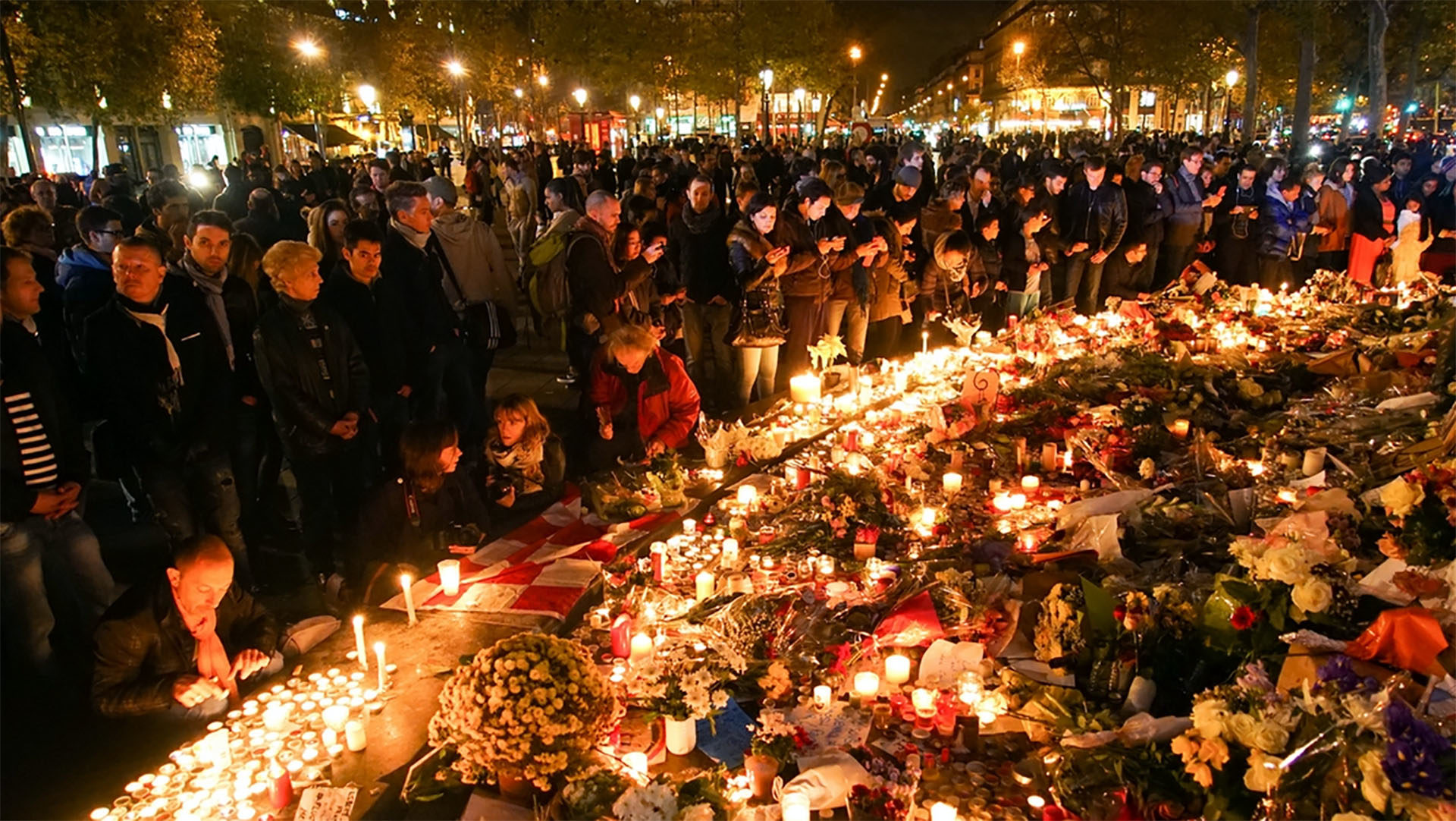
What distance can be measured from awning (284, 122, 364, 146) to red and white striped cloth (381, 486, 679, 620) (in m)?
29.5

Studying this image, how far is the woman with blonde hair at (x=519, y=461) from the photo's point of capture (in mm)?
5059

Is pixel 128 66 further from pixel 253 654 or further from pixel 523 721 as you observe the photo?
pixel 523 721

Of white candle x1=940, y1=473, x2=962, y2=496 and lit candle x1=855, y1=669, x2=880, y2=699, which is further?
white candle x1=940, y1=473, x2=962, y2=496

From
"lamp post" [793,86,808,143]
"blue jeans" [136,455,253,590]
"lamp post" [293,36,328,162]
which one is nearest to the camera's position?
"blue jeans" [136,455,253,590]

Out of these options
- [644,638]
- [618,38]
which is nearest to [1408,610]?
[644,638]

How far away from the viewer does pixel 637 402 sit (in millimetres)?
5750

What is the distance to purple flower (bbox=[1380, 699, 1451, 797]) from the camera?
84.7 inches

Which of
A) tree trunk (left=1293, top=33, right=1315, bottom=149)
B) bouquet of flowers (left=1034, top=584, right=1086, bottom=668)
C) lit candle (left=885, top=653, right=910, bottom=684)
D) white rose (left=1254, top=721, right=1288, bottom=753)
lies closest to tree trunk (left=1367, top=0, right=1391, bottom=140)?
tree trunk (left=1293, top=33, right=1315, bottom=149)

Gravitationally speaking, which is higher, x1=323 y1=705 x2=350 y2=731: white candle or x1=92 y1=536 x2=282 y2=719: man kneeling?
x1=92 y1=536 x2=282 y2=719: man kneeling

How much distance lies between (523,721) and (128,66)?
61.1 feet

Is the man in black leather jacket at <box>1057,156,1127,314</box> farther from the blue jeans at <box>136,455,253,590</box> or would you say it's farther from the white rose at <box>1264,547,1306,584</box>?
the blue jeans at <box>136,455,253,590</box>

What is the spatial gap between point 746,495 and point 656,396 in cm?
107

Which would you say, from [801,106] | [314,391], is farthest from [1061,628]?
[801,106]

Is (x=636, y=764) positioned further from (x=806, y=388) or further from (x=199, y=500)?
(x=806, y=388)
